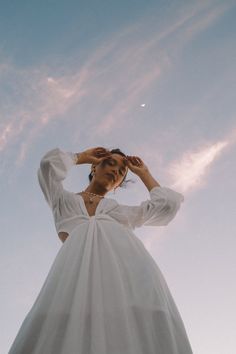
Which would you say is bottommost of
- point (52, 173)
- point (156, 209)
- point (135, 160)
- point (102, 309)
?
point (102, 309)

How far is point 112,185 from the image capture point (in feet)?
14.4

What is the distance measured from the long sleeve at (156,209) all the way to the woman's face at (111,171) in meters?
0.50

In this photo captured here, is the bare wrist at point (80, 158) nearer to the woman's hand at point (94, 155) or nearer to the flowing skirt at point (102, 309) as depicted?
the woman's hand at point (94, 155)

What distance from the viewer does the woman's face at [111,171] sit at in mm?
4340

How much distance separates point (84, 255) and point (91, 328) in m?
0.68

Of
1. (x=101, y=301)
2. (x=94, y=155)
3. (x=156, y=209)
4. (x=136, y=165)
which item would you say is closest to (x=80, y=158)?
(x=94, y=155)

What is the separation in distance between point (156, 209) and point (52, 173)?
103 centimetres

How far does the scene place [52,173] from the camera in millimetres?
3809

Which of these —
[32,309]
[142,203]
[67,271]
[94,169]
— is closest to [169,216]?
[142,203]

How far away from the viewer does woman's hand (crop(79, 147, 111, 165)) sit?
435cm

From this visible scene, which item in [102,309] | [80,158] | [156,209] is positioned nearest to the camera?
[102,309]

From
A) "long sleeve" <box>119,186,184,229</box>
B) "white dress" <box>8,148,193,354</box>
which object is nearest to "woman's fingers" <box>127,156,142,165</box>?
"long sleeve" <box>119,186,184,229</box>

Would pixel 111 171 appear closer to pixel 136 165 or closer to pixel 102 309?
pixel 136 165

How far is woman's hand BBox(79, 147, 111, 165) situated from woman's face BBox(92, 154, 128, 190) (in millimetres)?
58
